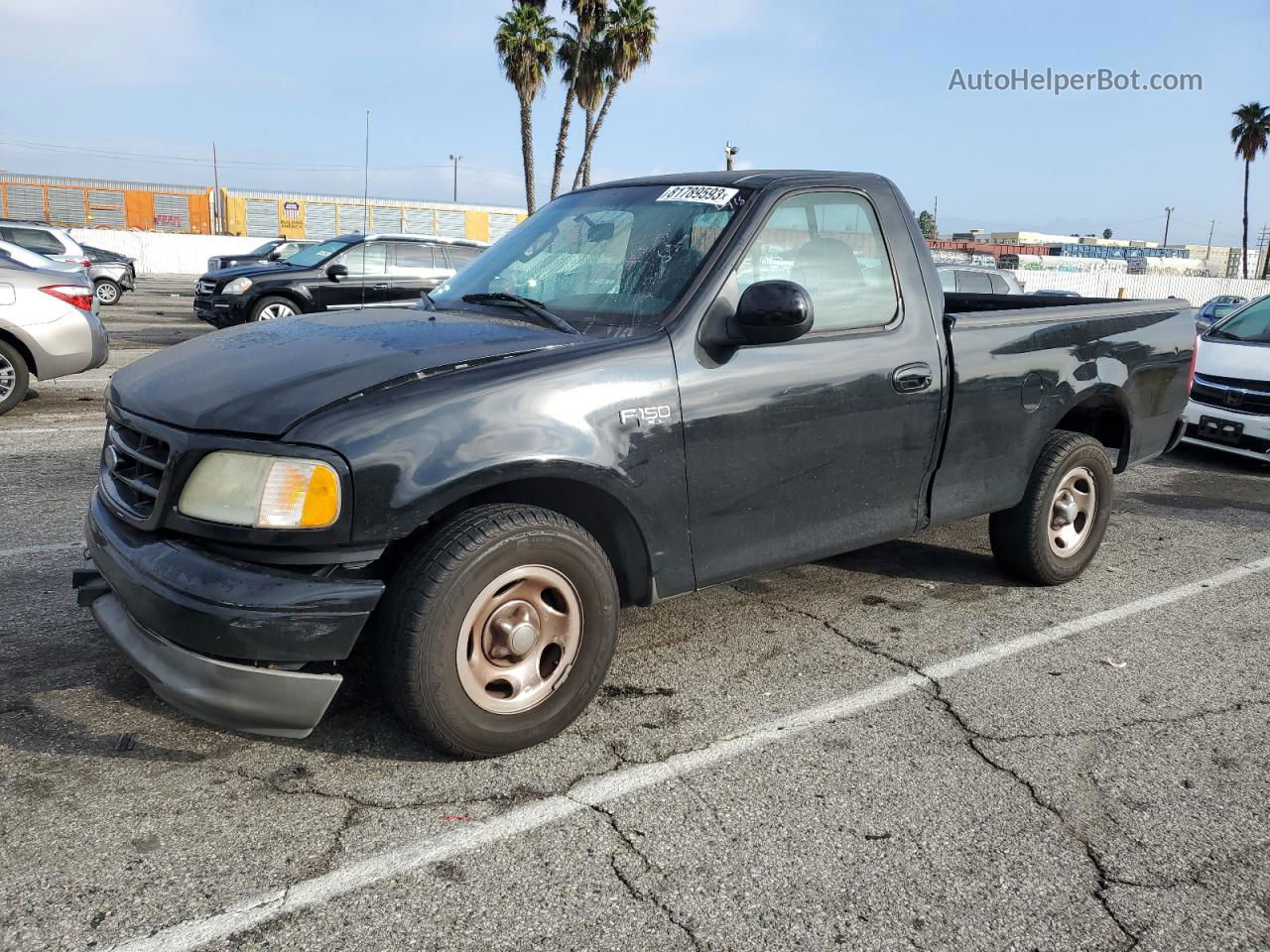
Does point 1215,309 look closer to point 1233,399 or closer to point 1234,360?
point 1234,360

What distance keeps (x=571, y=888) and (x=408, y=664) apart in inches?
29.9

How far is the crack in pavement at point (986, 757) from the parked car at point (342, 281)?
10946 mm

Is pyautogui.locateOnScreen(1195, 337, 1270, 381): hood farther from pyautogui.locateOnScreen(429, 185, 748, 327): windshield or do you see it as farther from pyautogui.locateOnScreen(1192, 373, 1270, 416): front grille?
pyautogui.locateOnScreen(429, 185, 748, 327): windshield

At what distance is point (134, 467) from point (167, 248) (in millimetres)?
41032

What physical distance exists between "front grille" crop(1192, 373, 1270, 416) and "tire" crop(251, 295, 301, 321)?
1121 centimetres

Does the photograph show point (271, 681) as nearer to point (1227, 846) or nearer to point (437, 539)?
point (437, 539)

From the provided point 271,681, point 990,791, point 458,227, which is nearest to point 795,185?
point 990,791

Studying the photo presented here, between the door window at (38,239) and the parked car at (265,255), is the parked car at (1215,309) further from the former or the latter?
the door window at (38,239)

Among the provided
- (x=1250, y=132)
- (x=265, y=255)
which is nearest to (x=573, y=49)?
(x=265, y=255)

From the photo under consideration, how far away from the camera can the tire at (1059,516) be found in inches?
191

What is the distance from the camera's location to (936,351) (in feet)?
14.0

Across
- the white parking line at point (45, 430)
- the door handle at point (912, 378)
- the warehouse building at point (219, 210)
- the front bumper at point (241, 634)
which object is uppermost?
the warehouse building at point (219, 210)

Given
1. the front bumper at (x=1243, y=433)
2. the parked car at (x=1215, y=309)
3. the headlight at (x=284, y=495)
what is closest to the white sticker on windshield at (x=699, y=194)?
the headlight at (x=284, y=495)

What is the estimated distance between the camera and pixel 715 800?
3068 millimetres
